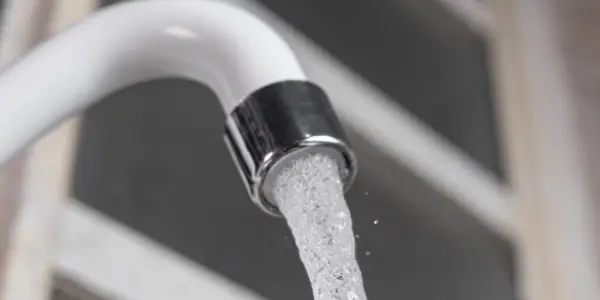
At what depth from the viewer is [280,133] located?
24cm

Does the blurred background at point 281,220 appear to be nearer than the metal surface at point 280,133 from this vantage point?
No

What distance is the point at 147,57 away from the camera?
258mm

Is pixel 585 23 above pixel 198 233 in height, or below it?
above

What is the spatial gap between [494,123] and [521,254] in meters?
0.16

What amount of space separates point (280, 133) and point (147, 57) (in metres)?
0.05

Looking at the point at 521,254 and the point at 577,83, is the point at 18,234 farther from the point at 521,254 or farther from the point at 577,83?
the point at 577,83

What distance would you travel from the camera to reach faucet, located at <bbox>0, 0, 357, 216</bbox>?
9.3 inches

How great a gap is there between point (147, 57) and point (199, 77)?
0.06ft

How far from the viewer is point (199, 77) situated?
27cm

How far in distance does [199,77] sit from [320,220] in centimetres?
6

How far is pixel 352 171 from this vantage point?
0.25m

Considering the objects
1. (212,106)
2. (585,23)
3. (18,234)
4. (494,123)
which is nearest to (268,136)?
(18,234)

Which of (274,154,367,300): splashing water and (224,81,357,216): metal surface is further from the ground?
(224,81,357,216): metal surface

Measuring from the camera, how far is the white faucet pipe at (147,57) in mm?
238
